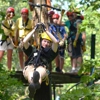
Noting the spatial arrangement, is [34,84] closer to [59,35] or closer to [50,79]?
[50,79]

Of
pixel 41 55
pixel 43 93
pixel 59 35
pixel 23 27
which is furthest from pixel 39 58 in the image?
pixel 59 35

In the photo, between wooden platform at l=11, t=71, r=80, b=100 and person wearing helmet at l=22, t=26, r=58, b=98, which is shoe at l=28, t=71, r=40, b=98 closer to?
person wearing helmet at l=22, t=26, r=58, b=98

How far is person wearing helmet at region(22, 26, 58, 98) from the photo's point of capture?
5.05 metres

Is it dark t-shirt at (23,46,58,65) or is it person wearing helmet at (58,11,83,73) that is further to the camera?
person wearing helmet at (58,11,83,73)

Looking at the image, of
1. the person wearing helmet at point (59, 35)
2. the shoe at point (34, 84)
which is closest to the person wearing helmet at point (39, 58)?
the shoe at point (34, 84)

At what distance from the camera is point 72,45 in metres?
7.08

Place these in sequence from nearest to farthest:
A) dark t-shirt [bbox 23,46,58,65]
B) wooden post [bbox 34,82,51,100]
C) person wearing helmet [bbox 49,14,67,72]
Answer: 1. dark t-shirt [bbox 23,46,58,65]
2. wooden post [bbox 34,82,51,100]
3. person wearing helmet [bbox 49,14,67,72]

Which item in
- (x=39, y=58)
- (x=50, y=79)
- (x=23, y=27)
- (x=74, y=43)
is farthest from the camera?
(x=74, y=43)

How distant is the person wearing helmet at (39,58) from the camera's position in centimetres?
505

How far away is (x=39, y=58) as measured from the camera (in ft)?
17.7

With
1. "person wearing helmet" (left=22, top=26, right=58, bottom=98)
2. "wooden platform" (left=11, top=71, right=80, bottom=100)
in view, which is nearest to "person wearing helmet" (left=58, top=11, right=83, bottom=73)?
"wooden platform" (left=11, top=71, right=80, bottom=100)

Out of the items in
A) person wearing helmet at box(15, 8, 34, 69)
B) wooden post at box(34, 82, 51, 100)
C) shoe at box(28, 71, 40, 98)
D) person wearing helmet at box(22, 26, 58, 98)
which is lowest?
wooden post at box(34, 82, 51, 100)

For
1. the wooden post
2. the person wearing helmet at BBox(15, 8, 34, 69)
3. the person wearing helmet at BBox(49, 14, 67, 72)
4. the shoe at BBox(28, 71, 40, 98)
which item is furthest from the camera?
the person wearing helmet at BBox(49, 14, 67, 72)

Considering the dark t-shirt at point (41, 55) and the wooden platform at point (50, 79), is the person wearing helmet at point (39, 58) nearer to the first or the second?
the dark t-shirt at point (41, 55)
